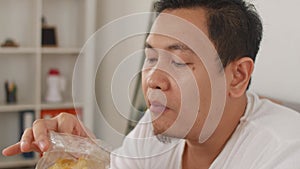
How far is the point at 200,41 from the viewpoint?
3.35 feet

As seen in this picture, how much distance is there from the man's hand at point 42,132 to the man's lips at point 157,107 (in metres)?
0.20

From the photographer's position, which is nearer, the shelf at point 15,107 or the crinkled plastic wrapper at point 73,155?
the crinkled plastic wrapper at point 73,155

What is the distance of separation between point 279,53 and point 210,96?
1.41 feet

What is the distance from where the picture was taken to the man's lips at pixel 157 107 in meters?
1.01

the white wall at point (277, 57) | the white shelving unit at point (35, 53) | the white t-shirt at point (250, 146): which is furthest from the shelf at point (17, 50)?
the white t-shirt at point (250, 146)

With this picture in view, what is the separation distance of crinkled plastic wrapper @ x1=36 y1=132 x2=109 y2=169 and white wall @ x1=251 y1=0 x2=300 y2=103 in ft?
2.08

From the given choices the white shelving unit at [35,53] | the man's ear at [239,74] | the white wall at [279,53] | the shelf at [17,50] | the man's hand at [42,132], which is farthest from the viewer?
the white shelving unit at [35,53]

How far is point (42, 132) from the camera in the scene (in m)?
1.01

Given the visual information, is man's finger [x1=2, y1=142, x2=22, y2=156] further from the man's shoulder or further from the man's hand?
the man's shoulder

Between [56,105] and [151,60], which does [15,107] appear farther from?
[151,60]

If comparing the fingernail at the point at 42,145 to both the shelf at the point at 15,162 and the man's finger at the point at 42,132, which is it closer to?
the man's finger at the point at 42,132

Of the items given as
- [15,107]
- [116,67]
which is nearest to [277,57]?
[116,67]

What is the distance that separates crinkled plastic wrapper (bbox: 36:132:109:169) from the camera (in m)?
0.88

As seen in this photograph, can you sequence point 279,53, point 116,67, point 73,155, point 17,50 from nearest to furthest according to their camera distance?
point 73,155
point 279,53
point 116,67
point 17,50
